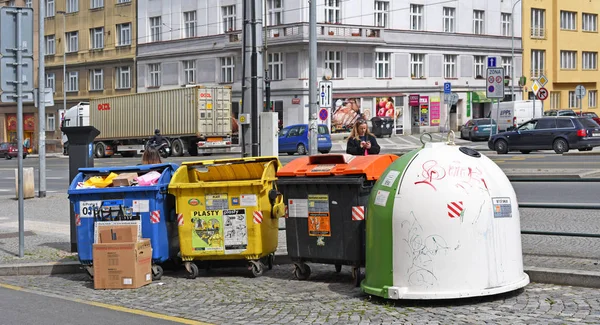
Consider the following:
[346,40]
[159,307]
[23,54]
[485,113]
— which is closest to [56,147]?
[346,40]

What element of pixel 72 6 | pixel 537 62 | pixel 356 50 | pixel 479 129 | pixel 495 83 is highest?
pixel 72 6

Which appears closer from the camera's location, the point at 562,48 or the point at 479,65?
the point at 479,65

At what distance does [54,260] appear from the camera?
12.0m

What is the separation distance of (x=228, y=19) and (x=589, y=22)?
31.7 meters

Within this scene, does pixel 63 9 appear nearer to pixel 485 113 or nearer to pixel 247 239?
pixel 485 113

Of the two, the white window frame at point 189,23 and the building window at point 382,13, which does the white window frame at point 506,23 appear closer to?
the building window at point 382,13

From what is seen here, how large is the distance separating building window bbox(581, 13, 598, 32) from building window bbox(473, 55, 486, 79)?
12868mm

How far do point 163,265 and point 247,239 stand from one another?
1688mm

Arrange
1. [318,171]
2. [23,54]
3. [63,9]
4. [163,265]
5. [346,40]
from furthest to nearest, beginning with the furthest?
[63,9]
[346,40]
[23,54]
[163,265]
[318,171]

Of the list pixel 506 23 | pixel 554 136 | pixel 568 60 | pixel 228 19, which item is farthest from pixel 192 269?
pixel 568 60

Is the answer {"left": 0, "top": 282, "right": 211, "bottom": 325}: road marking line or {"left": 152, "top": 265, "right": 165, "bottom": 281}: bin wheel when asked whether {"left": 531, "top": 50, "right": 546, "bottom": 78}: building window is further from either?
{"left": 0, "top": 282, "right": 211, "bottom": 325}: road marking line

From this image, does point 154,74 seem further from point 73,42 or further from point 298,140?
point 298,140

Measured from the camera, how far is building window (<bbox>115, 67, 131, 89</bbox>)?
68562 millimetres

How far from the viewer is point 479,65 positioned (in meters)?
66.4
